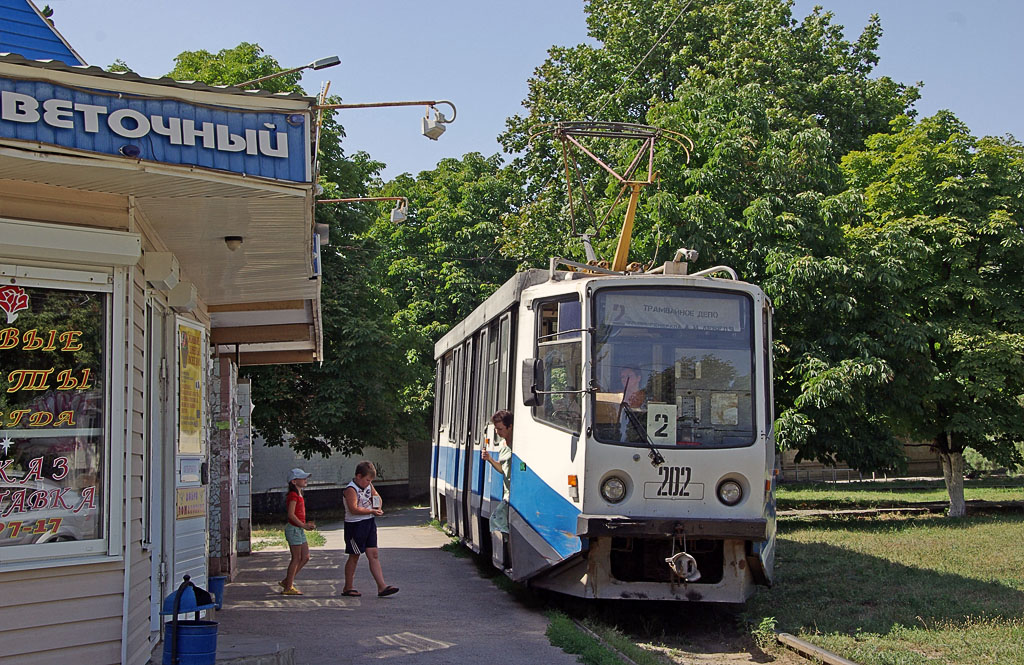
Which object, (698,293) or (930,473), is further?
(930,473)

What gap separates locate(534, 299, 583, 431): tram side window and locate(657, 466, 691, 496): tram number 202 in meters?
0.89

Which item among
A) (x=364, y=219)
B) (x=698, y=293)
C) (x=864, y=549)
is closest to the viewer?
(x=698, y=293)

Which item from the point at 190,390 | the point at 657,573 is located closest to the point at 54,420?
the point at 190,390

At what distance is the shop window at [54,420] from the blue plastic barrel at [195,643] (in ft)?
2.43

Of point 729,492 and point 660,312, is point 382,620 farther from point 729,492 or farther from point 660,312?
point 660,312

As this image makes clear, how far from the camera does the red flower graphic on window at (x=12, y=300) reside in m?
6.50

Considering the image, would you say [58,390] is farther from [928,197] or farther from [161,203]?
[928,197]

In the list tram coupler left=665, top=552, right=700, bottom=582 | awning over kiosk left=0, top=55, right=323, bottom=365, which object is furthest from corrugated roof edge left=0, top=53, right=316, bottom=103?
tram coupler left=665, top=552, right=700, bottom=582

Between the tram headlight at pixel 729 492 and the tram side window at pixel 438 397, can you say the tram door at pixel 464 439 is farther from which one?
the tram headlight at pixel 729 492

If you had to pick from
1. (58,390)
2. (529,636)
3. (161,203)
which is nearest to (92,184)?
(161,203)

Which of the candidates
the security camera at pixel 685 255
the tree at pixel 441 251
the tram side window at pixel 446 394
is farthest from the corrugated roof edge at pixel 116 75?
the tree at pixel 441 251

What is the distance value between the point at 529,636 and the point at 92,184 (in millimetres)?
5396

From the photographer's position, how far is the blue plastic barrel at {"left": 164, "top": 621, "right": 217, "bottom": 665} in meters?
6.77

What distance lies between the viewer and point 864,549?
51.7ft
